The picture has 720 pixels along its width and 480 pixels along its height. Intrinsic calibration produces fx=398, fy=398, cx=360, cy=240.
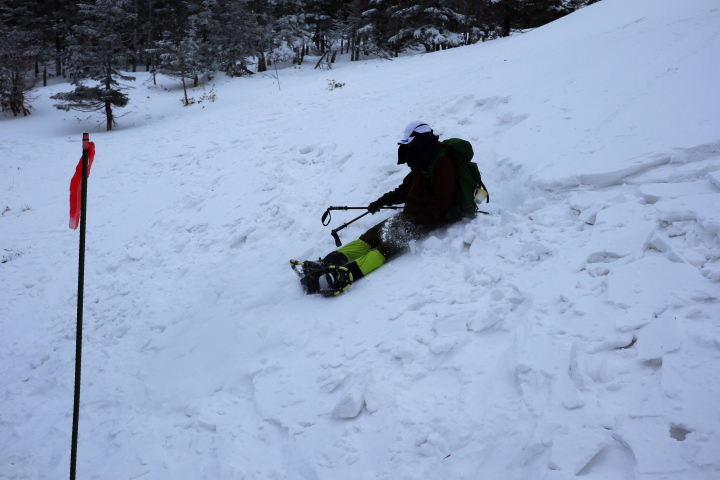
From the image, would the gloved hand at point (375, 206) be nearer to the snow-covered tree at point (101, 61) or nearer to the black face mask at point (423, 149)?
the black face mask at point (423, 149)

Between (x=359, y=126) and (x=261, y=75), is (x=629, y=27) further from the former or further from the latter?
(x=261, y=75)

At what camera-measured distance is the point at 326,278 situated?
4461 mm

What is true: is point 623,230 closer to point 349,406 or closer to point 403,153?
point 403,153

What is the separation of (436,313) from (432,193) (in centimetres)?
165

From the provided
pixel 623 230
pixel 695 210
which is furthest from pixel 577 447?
pixel 695 210

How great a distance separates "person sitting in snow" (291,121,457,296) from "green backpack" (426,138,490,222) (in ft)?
0.23

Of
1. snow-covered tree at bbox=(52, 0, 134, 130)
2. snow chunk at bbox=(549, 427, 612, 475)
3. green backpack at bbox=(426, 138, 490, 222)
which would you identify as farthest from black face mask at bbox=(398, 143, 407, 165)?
snow-covered tree at bbox=(52, 0, 134, 130)

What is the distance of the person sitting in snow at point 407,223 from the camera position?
4531mm

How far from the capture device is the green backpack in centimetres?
461

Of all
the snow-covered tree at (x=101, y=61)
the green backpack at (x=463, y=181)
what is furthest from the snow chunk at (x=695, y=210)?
the snow-covered tree at (x=101, y=61)

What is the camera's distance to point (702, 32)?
23.1ft

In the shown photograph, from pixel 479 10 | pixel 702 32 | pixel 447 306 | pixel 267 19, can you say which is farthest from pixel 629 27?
pixel 267 19

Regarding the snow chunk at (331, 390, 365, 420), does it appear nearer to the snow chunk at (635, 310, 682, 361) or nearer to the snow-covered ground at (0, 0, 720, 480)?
the snow-covered ground at (0, 0, 720, 480)

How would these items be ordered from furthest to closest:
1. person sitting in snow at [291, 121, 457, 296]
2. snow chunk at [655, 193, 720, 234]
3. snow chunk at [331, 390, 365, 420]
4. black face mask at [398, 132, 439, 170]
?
1. black face mask at [398, 132, 439, 170]
2. person sitting in snow at [291, 121, 457, 296]
3. snow chunk at [655, 193, 720, 234]
4. snow chunk at [331, 390, 365, 420]
